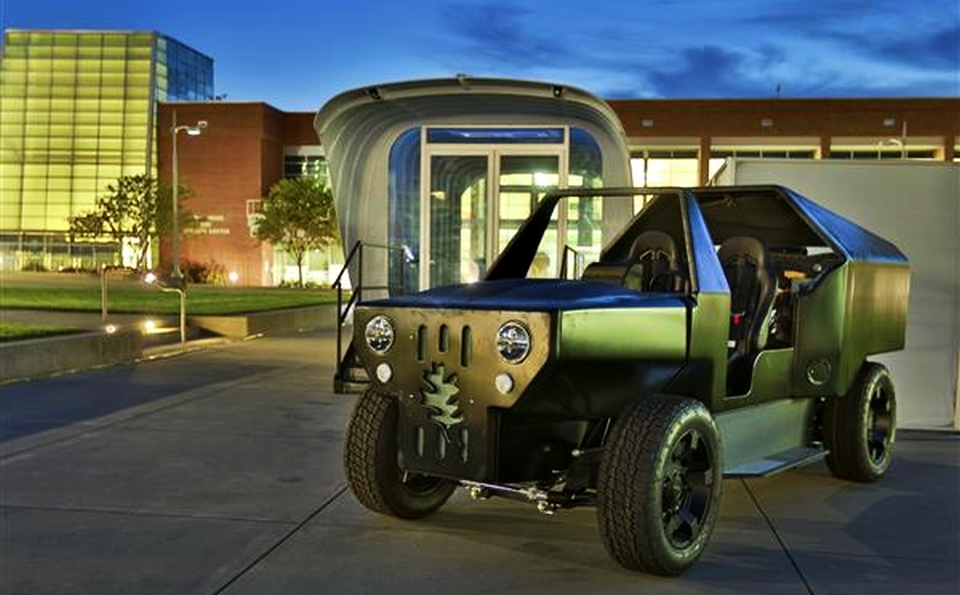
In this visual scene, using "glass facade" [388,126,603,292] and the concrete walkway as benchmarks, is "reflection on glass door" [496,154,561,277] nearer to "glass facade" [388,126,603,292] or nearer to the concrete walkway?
"glass facade" [388,126,603,292]

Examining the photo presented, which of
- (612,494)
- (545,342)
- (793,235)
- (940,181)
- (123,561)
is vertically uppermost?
(940,181)

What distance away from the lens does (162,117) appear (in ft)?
199

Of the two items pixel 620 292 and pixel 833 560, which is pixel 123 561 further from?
pixel 833 560

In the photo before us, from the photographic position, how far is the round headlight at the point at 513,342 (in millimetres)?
4270

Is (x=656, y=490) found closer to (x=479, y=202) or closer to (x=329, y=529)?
(x=329, y=529)

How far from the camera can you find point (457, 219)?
1078 cm

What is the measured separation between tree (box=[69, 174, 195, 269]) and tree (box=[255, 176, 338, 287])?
4566mm

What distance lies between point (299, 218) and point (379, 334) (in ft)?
147

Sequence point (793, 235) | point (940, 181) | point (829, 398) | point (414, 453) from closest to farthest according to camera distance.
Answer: point (414, 453), point (829, 398), point (793, 235), point (940, 181)

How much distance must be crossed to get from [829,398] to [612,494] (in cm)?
275

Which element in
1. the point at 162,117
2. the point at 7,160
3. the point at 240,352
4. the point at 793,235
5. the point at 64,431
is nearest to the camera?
the point at 793,235

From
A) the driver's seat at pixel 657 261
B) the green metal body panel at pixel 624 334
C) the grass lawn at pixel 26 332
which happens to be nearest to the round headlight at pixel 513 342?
the green metal body panel at pixel 624 334

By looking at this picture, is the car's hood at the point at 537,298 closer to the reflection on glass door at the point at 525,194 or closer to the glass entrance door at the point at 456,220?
the reflection on glass door at the point at 525,194

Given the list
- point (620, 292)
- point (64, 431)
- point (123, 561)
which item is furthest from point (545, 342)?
point (64, 431)
